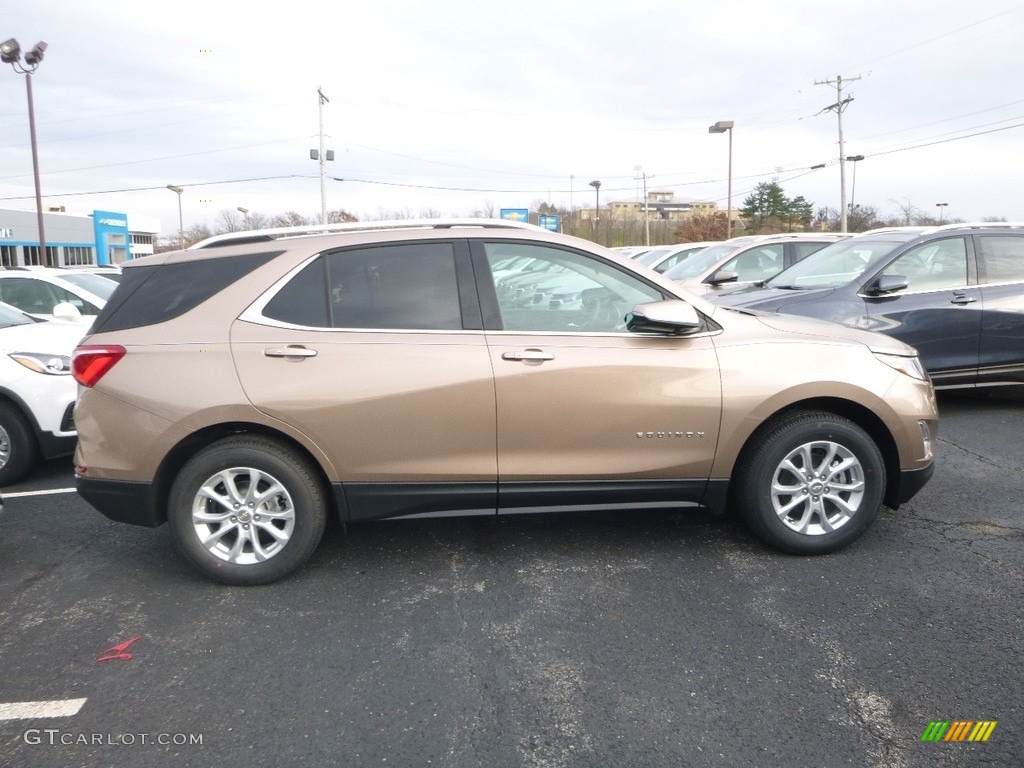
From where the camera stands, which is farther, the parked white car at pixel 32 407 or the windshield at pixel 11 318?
the windshield at pixel 11 318

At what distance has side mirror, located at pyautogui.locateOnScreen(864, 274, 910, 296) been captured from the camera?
6.88m

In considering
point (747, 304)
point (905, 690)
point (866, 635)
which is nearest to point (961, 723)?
point (905, 690)

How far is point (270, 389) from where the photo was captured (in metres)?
3.73

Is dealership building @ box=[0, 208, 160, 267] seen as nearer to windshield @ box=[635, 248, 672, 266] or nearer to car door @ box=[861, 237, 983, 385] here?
windshield @ box=[635, 248, 672, 266]

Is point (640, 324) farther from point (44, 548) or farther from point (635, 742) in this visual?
point (44, 548)

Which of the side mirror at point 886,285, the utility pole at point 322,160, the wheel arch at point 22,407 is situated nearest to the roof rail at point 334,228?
the wheel arch at point 22,407

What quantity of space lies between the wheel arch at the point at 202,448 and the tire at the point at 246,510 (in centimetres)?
4

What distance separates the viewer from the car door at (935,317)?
704 cm

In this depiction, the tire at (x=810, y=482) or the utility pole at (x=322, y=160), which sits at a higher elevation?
the utility pole at (x=322, y=160)

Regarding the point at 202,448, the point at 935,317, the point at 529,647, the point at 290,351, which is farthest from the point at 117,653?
the point at 935,317

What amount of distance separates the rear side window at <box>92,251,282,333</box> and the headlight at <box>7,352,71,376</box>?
2.33 meters

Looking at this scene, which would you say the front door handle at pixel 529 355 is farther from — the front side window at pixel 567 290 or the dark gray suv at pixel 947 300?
the dark gray suv at pixel 947 300

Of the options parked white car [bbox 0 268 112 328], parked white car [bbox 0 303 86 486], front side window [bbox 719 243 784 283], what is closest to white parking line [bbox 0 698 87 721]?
parked white car [bbox 0 303 86 486]

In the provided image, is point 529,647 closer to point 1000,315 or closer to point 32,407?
point 32,407
